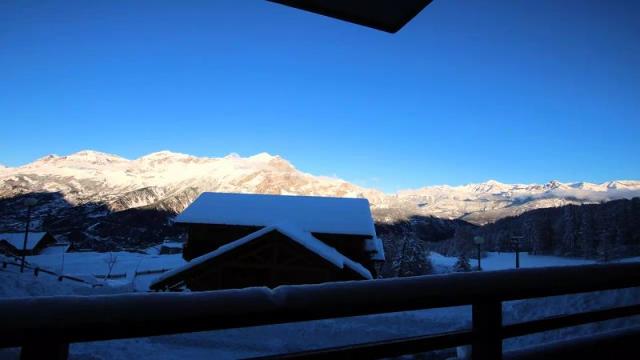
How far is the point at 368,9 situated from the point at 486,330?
7.43 ft

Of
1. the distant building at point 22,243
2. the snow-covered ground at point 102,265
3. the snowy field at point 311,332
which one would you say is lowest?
the snow-covered ground at point 102,265

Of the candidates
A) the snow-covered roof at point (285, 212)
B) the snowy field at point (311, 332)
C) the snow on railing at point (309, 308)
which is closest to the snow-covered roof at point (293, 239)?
the snow-covered roof at point (285, 212)

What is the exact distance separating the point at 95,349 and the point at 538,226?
70.0m

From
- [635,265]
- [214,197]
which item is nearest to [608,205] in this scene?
[214,197]

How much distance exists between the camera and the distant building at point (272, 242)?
17422 mm

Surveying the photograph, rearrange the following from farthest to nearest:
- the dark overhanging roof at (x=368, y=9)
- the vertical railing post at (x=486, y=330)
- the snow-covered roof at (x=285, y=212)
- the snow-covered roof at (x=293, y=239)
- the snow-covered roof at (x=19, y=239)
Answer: the snow-covered roof at (x=19, y=239) → the snow-covered roof at (x=285, y=212) → the snow-covered roof at (x=293, y=239) → the dark overhanging roof at (x=368, y=9) → the vertical railing post at (x=486, y=330)

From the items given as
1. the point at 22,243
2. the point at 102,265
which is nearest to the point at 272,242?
the point at 102,265

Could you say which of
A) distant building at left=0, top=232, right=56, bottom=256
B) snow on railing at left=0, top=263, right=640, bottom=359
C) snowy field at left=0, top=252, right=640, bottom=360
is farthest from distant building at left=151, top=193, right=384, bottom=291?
distant building at left=0, top=232, right=56, bottom=256

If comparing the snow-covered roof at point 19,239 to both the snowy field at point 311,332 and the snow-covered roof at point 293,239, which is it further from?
the snow-covered roof at point 293,239

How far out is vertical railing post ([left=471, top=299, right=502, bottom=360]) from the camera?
7.05ft

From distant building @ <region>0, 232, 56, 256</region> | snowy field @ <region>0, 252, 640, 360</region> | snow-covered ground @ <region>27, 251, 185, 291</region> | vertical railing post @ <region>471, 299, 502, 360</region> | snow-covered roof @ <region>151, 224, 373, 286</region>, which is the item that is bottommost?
snow-covered ground @ <region>27, 251, 185, 291</region>

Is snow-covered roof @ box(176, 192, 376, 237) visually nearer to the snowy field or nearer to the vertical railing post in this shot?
the snowy field

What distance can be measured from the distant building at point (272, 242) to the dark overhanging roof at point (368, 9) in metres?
14.4

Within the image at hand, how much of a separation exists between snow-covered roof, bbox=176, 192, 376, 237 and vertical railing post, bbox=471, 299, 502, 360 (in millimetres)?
18054
